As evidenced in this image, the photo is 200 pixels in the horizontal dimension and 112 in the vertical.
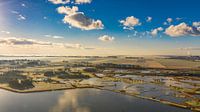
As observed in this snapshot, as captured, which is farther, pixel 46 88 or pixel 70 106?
pixel 46 88

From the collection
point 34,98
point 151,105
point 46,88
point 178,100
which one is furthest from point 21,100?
point 178,100

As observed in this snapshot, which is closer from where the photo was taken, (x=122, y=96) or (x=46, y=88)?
(x=122, y=96)

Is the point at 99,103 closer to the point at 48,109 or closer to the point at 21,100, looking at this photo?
the point at 48,109

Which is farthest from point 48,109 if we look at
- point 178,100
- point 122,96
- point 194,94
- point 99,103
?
point 194,94

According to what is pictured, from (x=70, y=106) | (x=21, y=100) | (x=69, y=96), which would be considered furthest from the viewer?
(x=69, y=96)

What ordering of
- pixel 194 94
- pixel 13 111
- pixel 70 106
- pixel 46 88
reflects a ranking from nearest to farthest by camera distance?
pixel 13 111, pixel 70 106, pixel 194 94, pixel 46 88

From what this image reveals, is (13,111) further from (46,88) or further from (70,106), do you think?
(46,88)
